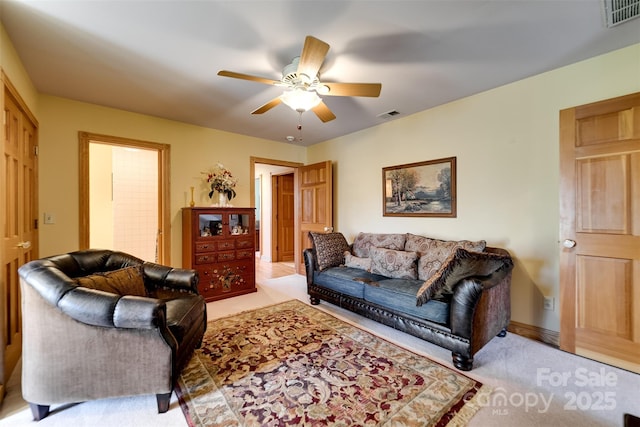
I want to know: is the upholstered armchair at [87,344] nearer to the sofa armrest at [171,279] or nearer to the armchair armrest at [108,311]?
the armchair armrest at [108,311]

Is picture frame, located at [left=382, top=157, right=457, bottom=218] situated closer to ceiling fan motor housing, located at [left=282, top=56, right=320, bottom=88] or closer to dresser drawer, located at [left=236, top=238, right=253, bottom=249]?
ceiling fan motor housing, located at [left=282, top=56, right=320, bottom=88]

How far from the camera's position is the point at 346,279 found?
3029 mm

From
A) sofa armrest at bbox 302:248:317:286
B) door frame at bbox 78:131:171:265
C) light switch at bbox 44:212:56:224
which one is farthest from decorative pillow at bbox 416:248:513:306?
light switch at bbox 44:212:56:224

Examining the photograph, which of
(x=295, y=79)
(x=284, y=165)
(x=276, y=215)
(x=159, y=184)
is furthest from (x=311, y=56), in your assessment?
(x=276, y=215)

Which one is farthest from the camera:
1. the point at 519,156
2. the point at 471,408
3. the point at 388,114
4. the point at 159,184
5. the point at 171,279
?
the point at 159,184

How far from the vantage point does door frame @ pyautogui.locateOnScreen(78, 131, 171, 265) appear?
311cm

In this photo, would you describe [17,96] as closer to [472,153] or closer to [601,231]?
[472,153]

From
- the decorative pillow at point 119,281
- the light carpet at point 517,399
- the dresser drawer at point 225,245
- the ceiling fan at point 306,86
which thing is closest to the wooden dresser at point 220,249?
the dresser drawer at point 225,245

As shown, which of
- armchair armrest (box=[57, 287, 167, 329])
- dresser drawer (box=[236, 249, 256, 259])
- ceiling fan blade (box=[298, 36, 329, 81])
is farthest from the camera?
dresser drawer (box=[236, 249, 256, 259])

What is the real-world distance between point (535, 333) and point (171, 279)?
3405mm

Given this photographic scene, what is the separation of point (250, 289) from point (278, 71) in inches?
118

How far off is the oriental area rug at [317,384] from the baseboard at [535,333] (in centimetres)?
116

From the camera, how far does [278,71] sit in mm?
2383

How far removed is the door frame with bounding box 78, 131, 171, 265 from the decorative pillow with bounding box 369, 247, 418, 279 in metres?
2.88
